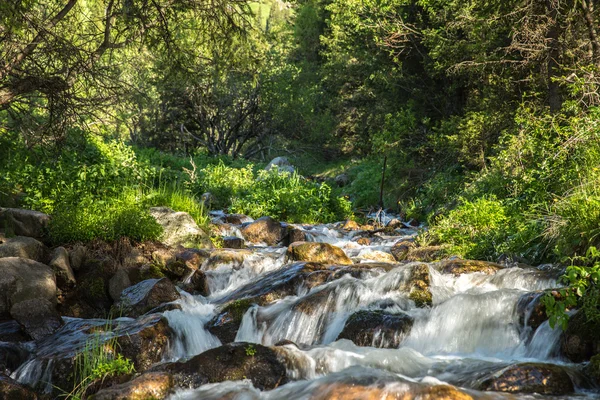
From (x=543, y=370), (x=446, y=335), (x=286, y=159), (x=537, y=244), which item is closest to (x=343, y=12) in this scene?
(x=286, y=159)

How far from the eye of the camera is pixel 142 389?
5094 mm

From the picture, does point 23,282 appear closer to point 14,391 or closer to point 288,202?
point 14,391

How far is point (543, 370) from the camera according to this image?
523 cm

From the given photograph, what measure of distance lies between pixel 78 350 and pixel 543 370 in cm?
461

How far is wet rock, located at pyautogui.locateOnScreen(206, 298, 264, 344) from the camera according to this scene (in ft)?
24.7

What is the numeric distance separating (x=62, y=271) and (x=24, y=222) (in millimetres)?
1631

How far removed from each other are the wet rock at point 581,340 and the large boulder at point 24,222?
786 centimetres

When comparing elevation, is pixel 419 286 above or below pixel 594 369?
above

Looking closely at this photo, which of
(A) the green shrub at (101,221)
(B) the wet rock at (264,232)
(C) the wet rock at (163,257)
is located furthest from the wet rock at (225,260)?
(B) the wet rock at (264,232)

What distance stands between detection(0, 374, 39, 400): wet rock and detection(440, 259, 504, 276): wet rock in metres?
5.51

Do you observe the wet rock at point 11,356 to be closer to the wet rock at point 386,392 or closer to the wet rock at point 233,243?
the wet rock at point 386,392

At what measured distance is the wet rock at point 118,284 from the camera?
8857 mm

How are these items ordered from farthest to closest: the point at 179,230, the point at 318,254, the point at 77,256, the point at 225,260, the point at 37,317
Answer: the point at 179,230
the point at 318,254
the point at 225,260
the point at 77,256
the point at 37,317

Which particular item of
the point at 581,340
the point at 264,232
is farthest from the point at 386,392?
the point at 264,232
